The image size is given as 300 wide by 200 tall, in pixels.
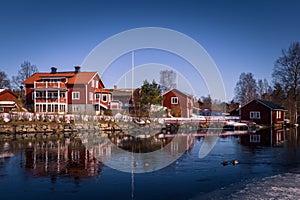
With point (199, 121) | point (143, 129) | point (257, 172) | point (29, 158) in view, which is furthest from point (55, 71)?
point (257, 172)

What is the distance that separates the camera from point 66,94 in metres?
46.9

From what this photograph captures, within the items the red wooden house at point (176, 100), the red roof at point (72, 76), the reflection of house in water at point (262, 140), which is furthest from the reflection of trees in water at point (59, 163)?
the red wooden house at point (176, 100)

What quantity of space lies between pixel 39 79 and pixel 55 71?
3278 millimetres

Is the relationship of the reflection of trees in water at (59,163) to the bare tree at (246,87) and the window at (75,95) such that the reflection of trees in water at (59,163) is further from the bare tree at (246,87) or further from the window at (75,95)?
the bare tree at (246,87)

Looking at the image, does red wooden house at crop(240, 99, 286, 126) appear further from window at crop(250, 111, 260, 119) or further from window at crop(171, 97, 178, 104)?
window at crop(171, 97, 178, 104)

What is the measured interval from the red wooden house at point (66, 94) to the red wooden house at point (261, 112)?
22.4m

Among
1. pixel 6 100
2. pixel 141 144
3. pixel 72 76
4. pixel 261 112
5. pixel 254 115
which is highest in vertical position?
pixel 72 76

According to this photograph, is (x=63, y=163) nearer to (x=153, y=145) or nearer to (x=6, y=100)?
(x=153, y=145)

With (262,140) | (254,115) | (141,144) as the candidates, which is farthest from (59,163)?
(254,115)

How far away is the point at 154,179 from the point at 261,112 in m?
41.3

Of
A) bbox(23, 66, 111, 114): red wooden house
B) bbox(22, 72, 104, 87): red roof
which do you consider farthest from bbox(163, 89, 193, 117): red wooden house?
bbox(22, 72, 104, 87): red roof

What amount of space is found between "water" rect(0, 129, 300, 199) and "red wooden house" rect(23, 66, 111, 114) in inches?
1145

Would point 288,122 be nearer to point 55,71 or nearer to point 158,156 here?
point 55,71

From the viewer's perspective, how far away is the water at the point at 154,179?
32.2 ft
